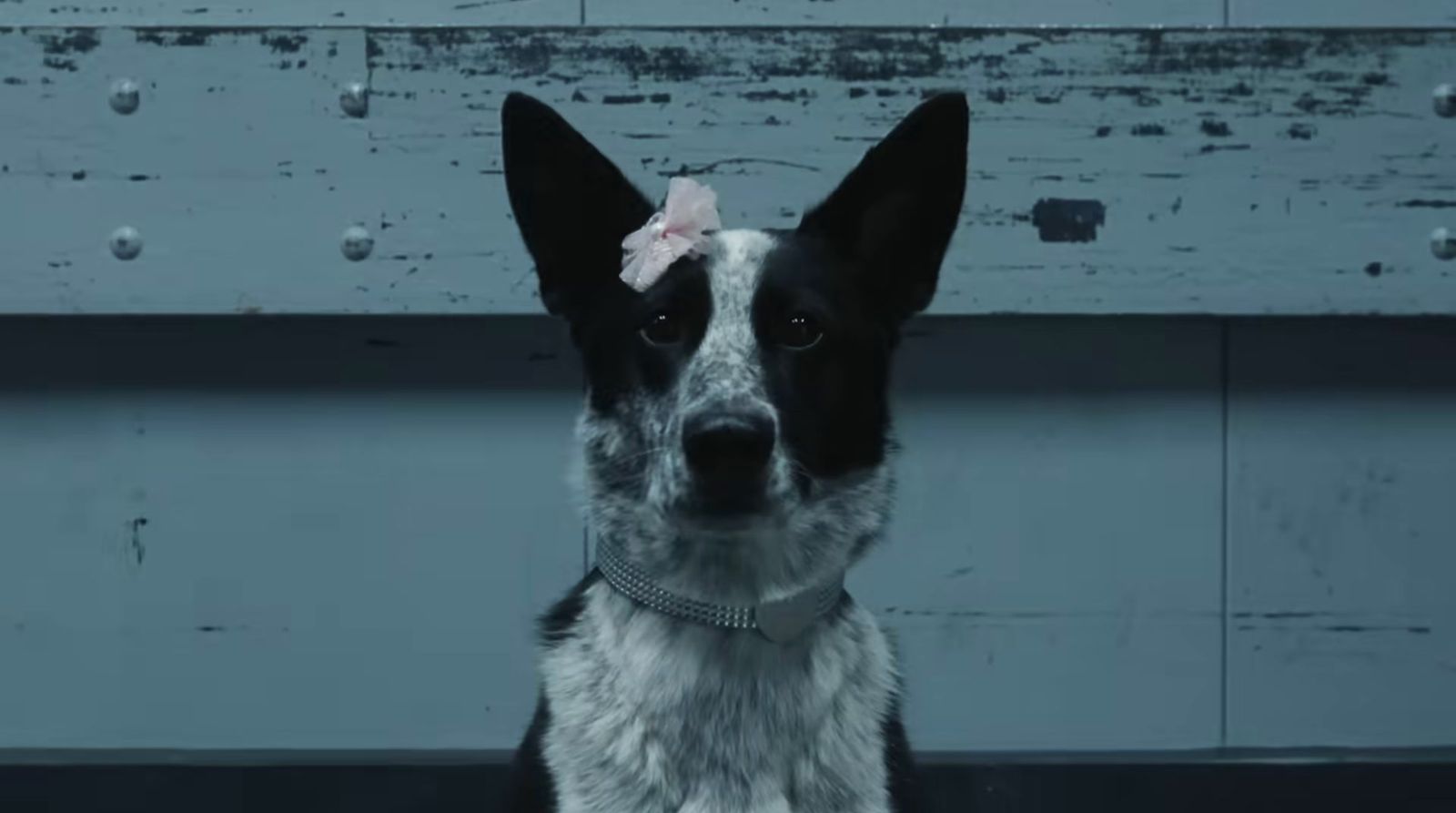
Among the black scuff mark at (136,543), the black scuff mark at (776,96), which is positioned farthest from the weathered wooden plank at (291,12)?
the black scuff mark at (136,543)

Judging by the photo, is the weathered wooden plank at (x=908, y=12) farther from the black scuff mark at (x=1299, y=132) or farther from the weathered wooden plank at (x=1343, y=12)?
the black scuff mark at (x=1299, y=132)

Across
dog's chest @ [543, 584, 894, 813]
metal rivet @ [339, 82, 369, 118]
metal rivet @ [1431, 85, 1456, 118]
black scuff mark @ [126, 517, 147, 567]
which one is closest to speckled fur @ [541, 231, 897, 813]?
dog's chest @ [543, 584, 894, 813]

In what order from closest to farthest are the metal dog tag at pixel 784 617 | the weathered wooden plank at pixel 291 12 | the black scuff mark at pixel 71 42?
the metal dog tag at pixel 784 617 < the black scuff mark at pixel 71 42 < the weathered wooden plank at pixel 291 12

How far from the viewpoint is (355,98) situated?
7.57 feet

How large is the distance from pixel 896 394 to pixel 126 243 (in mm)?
1087

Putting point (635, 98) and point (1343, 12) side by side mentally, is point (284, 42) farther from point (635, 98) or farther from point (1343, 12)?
point (1343, 12)

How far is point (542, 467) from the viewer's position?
8.15 ft

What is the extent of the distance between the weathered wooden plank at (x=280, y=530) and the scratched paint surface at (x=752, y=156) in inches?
5.5

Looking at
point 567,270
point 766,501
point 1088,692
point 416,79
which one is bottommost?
point 1088,692

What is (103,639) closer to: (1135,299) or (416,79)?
(416,79)

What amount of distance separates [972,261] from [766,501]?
0.92 metres

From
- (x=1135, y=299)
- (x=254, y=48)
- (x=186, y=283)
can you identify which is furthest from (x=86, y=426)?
(x=1135, y=299)

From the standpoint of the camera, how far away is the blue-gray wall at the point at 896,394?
2.32 metres

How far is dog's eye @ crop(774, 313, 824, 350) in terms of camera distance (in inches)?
62.3
